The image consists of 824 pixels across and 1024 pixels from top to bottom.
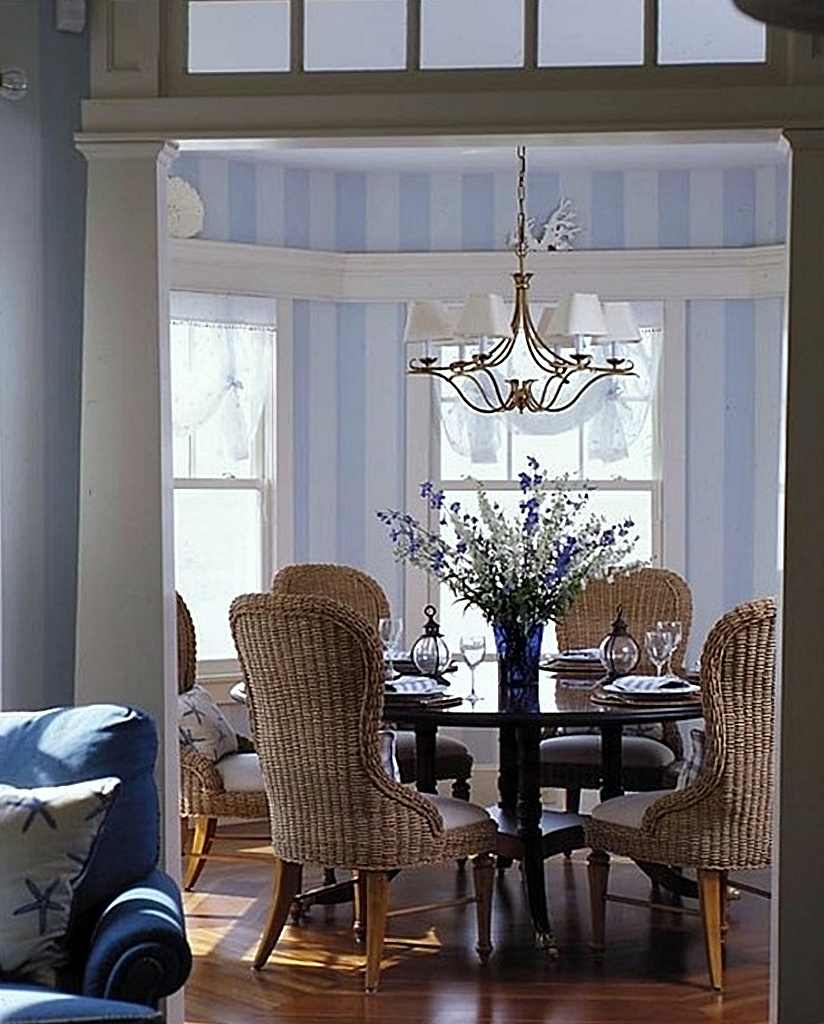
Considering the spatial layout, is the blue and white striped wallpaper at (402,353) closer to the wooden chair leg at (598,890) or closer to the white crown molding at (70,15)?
the wooden chair leg at (598,890)

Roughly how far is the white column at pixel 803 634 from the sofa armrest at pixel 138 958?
1442mm

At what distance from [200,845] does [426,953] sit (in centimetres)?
97

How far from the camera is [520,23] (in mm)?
3887

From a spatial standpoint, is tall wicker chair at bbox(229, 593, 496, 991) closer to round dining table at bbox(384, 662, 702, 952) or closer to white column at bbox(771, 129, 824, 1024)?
round dining table at bbox(384, 662, 702, 952)

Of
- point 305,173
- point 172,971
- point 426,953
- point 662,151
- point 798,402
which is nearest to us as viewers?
point 172,971

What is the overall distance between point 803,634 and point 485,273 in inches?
147

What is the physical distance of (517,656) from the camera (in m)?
5.31

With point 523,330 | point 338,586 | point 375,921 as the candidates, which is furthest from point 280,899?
point 523,330

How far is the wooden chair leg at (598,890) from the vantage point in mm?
5094

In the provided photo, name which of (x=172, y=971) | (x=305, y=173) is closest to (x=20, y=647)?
(x=172, y=971)

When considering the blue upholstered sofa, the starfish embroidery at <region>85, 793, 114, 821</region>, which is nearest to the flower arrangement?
the blue upholstered sofa

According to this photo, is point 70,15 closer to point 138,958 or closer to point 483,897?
point 138,958

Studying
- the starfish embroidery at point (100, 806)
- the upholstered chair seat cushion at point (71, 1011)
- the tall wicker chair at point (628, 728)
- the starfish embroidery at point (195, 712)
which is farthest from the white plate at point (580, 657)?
the upholstered chair seat cushion at point (71, 1011)

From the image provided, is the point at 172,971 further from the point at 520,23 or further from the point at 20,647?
the point at 520,23
